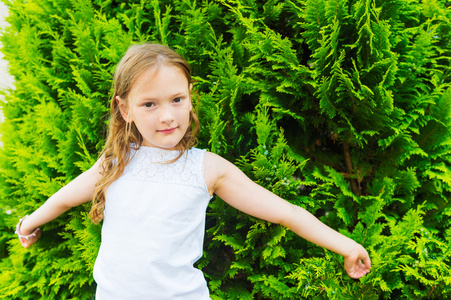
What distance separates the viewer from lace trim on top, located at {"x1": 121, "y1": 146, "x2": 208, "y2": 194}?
182 centimetres

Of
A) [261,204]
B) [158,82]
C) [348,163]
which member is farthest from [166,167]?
[348,163]

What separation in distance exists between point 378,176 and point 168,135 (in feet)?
5.12

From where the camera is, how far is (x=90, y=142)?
2.63 metres

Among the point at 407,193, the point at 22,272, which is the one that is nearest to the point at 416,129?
the point at 407,193

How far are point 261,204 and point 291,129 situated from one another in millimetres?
870

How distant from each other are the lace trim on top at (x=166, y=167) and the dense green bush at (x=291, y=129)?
340 mm

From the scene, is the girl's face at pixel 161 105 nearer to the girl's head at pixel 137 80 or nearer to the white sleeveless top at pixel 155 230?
the girl's head at pixel 137 80

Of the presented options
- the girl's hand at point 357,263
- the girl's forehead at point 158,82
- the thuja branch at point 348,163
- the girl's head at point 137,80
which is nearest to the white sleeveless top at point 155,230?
the girl's head at point 137,80

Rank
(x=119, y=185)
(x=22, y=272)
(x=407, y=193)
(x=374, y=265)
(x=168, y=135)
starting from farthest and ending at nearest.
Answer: (x=22, y=272) < (x=407, y=193) < (x=374, y=265) < (x=119, y=185) < (x=168, y=135)

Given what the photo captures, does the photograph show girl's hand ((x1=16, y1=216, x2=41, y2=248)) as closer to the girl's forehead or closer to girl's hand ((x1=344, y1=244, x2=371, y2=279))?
the girl's forehead

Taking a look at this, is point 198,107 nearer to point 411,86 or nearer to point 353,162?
point 353,162

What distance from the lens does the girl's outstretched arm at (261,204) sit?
1.89 m

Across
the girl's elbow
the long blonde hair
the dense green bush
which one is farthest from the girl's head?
the girl's elbow

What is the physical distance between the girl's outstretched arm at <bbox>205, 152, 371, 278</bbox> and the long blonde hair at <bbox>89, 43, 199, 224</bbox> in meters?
0.24
